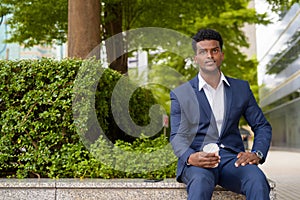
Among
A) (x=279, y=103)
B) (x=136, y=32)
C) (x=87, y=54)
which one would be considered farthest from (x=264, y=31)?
(x=87, y=54)

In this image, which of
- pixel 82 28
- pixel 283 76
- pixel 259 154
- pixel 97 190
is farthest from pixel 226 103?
pixel 283 76

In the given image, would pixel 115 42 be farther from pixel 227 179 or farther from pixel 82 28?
pixel 227 179

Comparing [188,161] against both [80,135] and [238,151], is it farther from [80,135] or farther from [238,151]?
[80,135]

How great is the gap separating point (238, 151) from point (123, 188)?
1145 millimetres

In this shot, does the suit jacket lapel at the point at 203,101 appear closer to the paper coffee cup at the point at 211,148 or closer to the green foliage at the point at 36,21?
the paper coffee cup at the point at 211,148

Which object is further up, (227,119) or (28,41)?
(28,41)

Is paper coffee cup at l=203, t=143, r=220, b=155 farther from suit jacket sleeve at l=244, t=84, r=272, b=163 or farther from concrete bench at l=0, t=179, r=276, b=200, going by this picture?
concrete bench at l=0, t=179, r=276, b=200

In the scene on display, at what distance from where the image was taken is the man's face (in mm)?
3943

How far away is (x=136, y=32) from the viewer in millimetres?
13977

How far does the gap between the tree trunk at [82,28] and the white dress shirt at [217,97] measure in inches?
116

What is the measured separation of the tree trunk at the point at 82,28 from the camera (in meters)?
6.66

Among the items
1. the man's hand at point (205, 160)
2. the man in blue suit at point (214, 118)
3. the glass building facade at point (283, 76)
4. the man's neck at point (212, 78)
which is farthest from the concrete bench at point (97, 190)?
the glass building facade at point (283, 76)

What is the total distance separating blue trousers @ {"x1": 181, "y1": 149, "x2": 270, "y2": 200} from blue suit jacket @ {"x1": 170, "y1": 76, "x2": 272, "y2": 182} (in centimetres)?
15

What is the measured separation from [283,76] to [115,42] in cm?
3169
